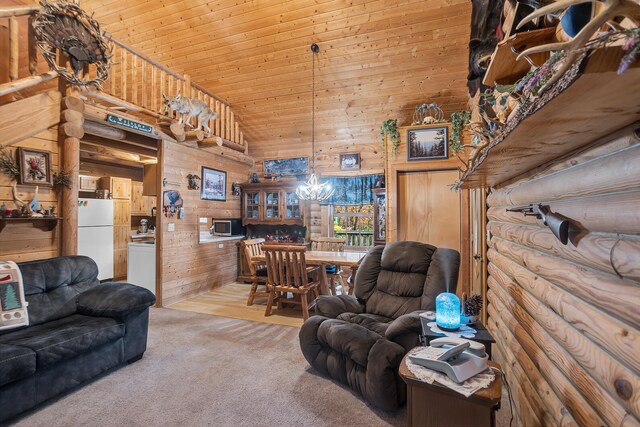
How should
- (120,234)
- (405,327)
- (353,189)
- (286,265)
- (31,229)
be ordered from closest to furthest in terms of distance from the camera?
(405,327) → (31,229) → (286,265) → (353,189) → (120,234)

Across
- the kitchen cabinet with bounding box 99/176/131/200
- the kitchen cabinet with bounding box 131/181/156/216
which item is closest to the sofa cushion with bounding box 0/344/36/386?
the kitchen cabinet with bounding box 99/176/131/200

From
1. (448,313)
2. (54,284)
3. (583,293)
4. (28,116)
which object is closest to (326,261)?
(448,313)

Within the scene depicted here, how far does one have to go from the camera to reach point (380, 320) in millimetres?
2633

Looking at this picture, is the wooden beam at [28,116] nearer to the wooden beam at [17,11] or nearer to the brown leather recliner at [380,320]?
the wooden beam at [17,11]

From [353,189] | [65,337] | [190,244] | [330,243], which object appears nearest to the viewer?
[65,337]

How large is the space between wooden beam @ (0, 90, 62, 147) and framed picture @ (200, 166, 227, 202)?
2323mm

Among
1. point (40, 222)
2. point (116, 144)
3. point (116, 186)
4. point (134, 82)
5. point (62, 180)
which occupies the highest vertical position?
point (134, 82)

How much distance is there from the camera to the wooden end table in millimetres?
1285

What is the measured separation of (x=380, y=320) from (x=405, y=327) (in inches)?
21.3

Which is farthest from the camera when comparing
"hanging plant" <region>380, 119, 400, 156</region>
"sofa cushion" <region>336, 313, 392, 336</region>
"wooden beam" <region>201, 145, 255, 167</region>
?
"wooden beam" <region>201, 145, 255, 167</region>

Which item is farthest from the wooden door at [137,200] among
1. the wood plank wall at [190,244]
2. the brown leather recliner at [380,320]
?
the brown leather recliner at [380,320]

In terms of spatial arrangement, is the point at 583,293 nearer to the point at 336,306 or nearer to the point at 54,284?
the point at 336,306

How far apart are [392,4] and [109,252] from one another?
6303 millimetres

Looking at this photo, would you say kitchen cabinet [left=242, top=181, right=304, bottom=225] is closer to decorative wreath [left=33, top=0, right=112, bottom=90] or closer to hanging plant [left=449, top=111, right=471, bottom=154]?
hanging plant [left=449, top=111, right=471, bottom=154]
